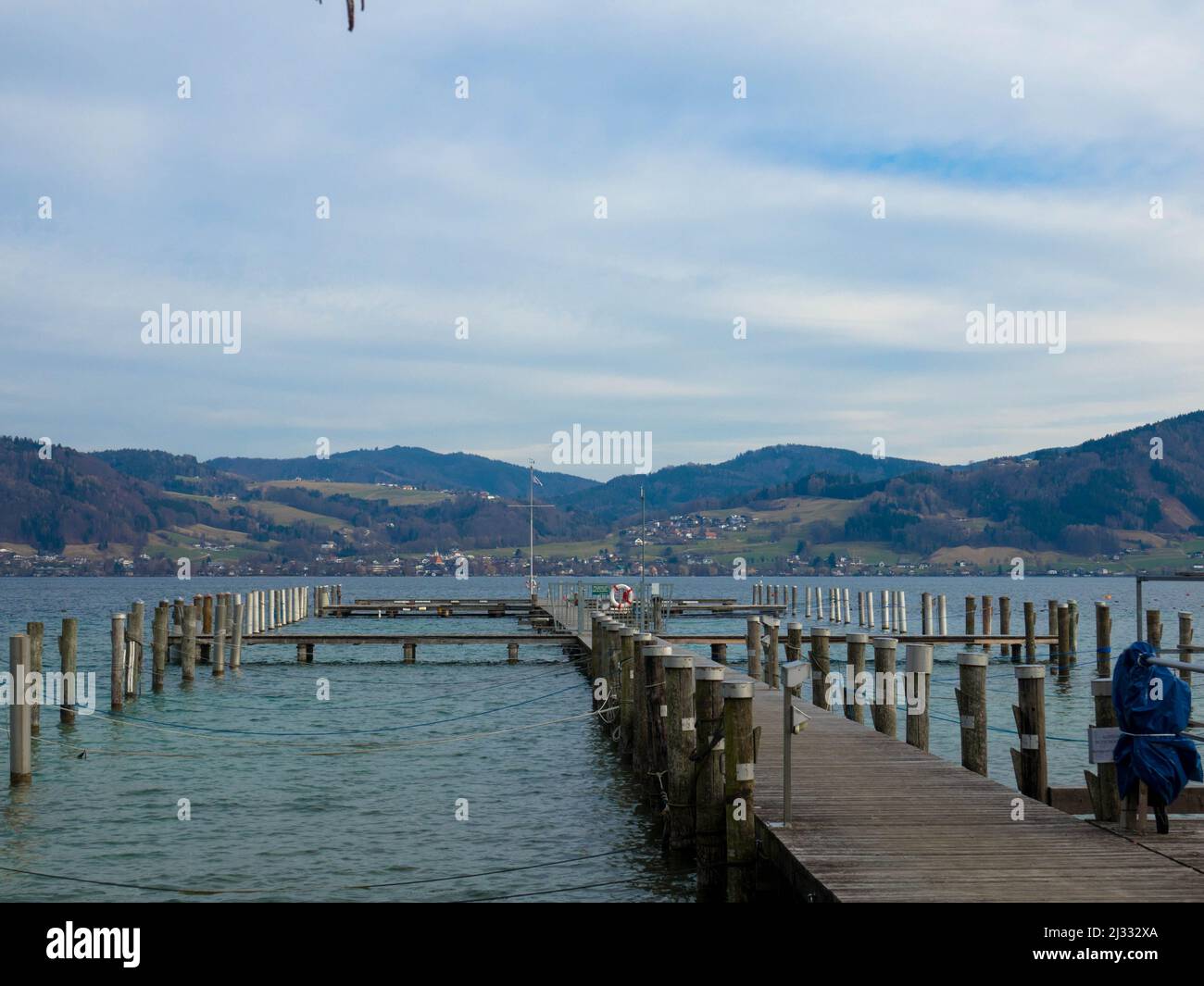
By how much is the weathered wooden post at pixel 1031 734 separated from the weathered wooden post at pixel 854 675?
7498 millimetres

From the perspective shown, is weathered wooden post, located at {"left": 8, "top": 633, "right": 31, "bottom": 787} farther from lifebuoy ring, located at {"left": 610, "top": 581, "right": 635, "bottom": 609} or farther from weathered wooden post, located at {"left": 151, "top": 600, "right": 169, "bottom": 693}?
lifebuoy ring, located at {"left": 610, "top": 581, "right": 635, "bottom": 609}

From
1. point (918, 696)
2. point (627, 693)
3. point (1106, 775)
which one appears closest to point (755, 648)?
point (627, 693)

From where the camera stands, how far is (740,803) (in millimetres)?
12172

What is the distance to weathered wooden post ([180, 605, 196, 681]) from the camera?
117ft

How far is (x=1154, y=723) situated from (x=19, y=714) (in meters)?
15.7

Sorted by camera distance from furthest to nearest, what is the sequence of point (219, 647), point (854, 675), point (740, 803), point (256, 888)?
point (219, 647)
point (854, 675)
point (256, 888)
point (740, 803)

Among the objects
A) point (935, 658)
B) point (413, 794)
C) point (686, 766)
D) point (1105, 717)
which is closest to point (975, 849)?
point (1105, 717)

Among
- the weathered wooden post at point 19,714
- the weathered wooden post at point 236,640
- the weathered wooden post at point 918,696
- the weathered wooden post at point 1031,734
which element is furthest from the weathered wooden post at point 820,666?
the weathered wooden post at point 236,640

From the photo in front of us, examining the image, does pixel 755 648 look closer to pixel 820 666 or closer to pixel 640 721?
pixel 820 666

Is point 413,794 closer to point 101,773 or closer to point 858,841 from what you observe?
point 101,773
